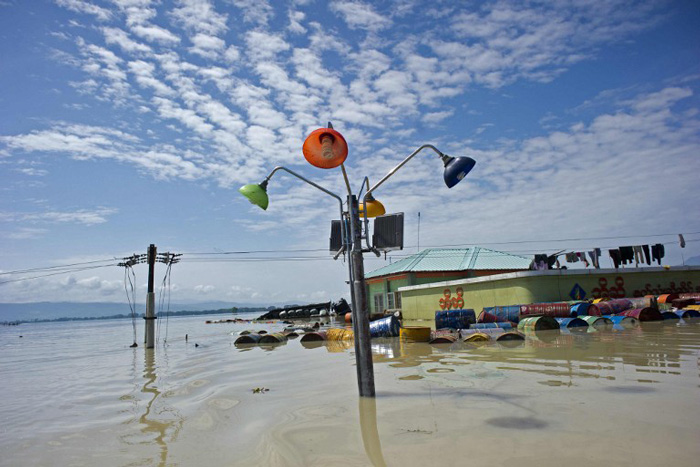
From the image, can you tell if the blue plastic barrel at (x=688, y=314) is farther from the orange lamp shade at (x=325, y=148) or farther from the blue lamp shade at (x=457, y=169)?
the orange lamp shade at (x=325, y=148)

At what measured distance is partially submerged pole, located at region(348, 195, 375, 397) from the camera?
7.10 metres

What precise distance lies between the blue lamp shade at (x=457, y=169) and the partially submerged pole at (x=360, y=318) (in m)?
1.75

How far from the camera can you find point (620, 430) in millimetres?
4945

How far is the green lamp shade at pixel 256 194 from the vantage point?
755 cm

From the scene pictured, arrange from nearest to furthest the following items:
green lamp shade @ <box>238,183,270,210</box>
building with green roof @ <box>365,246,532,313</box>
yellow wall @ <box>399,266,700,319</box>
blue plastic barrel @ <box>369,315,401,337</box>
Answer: green lamp shade @ <box>238,183,270,210</box>, blue plastic barrel @ <box>369,315,401,337</box>, yellow wall @ <box>399,266,700,319</box>, building with green roof @ <box>365,246,532,313</box>

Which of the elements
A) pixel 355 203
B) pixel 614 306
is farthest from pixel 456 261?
pixel 355 203

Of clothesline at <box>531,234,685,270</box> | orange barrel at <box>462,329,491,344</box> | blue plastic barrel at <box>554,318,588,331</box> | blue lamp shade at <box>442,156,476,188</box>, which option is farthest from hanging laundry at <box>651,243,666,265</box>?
blue lamp shade at <box>442,156,476,188</box>

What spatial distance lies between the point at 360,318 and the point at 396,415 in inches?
63.9

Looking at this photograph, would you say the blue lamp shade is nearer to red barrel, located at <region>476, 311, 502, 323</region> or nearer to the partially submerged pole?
the partially submerged pole

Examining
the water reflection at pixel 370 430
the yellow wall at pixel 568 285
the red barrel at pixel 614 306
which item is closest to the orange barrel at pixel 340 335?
the yellow wall at pixel 568 285

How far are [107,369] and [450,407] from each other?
1378cm

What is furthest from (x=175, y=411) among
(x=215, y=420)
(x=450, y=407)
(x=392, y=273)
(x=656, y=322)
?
(x=392, y=273)

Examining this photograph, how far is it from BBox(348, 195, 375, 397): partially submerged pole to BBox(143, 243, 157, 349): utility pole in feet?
54.8

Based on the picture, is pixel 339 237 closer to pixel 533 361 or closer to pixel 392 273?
pixel 533 361
